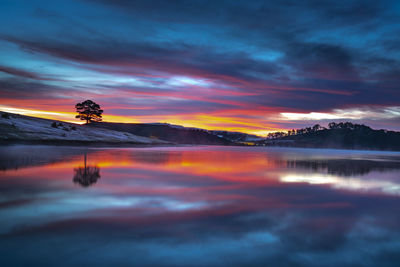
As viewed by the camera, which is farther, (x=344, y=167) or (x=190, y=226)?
(x=344, y=167)

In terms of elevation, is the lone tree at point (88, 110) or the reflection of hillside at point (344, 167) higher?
the lone tree at point (88, 110)

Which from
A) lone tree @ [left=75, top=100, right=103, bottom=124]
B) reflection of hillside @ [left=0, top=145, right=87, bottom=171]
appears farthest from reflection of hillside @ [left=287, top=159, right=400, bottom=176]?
lone tree @ [left=75, top=100, right=103, bottom=124]

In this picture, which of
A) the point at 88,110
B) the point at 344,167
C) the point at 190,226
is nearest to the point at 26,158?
the point at 190,226

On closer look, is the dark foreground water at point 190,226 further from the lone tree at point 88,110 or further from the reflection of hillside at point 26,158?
the lone tree at point 88,110

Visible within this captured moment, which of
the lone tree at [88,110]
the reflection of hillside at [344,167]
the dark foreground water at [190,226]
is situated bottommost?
the reflection of hillside at [344,167]

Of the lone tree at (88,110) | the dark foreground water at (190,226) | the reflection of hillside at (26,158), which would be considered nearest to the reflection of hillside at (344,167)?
the dark foreground water at (190,226)

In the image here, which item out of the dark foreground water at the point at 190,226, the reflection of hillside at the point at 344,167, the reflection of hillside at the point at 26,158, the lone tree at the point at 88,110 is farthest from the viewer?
the lone tree at the point at 88,110

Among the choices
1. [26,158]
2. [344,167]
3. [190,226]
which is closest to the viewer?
[190,226]

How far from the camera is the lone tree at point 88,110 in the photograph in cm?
9062

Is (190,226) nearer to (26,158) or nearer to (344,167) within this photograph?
(26,158)

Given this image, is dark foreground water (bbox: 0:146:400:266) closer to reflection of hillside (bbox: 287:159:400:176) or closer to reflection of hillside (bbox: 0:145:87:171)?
reflection of hillside (bbox: 0:145:87:171)

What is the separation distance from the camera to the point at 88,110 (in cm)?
9150

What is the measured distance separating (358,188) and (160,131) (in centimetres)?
18548

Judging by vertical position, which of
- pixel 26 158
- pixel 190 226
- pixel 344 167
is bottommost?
pixel 344 167
